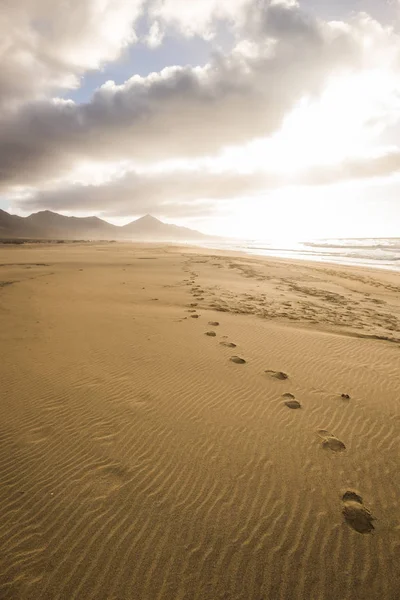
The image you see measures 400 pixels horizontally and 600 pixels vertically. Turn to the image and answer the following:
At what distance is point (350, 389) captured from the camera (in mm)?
5133

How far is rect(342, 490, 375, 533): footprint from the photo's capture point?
2.70 metres

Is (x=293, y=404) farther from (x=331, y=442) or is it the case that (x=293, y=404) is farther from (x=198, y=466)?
(x=198, y=466)

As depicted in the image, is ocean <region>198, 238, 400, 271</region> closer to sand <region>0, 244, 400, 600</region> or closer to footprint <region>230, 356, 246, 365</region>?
footprint <region>230, 356, 246, 365</region>

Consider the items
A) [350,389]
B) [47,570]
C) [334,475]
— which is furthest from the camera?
[350,389]

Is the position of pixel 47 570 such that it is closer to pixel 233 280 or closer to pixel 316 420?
pixel 316 420

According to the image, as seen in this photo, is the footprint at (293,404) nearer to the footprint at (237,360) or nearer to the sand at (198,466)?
the sand at (198,466)

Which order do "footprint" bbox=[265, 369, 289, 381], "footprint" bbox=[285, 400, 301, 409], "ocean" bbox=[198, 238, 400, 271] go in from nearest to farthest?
"footprint" bbox=[285, 400, 301, 409] < "footprint" bbox=[265, 369, 289, 381] < "ocean" bbox=[198, 238, 400, 271]

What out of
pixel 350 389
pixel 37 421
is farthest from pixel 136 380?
pixel 350 389

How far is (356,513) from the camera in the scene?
9.26 feet

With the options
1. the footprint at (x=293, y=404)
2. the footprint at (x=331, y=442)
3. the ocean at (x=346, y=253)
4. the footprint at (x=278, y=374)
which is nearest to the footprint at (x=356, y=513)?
the footprint at (x=331, y=442)

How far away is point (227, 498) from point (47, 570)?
5.37ft

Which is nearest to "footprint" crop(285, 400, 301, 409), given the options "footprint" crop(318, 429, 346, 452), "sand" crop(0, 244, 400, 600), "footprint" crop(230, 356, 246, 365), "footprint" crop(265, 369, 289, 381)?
"sand" crop(0, 244, 400, 600)

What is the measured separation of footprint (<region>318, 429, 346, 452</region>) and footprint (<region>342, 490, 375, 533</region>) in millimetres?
675

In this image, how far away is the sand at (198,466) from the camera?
235 centimetres
